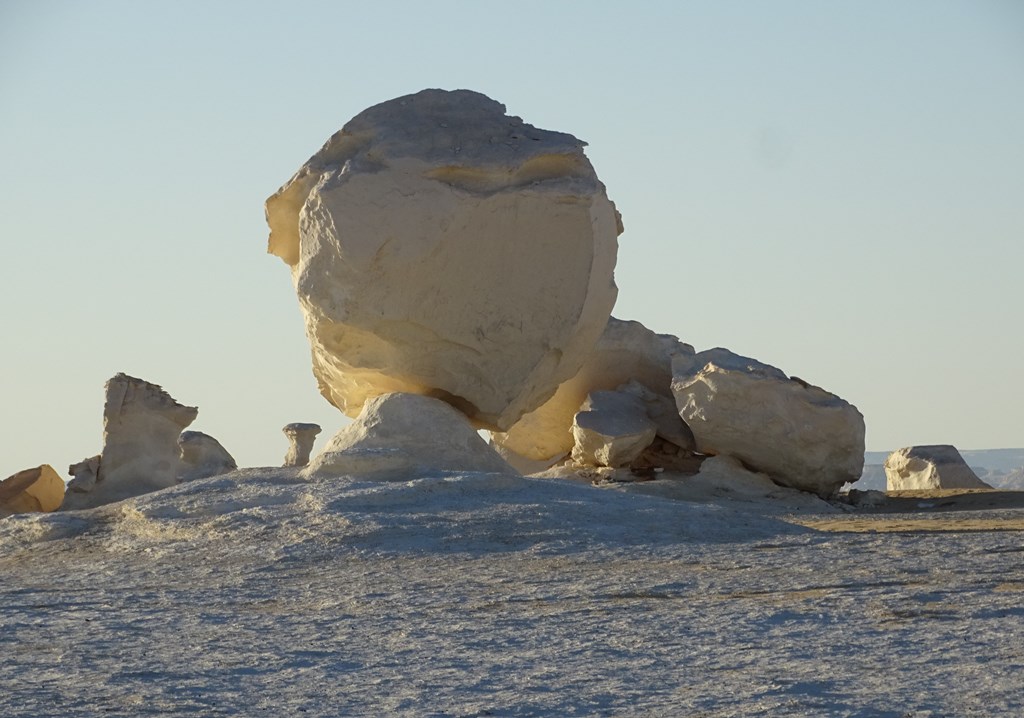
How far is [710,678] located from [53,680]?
2.58 m

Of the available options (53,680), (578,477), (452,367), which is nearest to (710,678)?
(53,680)

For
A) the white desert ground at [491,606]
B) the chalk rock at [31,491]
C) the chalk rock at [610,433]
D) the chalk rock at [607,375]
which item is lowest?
the white desert ground at [491,606]

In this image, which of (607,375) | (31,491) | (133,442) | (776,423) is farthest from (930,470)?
(31,491)

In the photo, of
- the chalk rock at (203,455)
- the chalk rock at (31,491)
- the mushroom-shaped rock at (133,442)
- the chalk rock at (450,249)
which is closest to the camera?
the chalk rock at (450,249)

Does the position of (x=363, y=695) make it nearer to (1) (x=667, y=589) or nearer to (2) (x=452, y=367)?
(1) (x=667, y=589)

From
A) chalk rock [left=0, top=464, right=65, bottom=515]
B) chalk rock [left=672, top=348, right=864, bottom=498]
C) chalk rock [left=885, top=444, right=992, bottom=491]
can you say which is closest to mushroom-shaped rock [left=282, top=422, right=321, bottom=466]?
chalk rock [left=0, top=464, right=65, bottom=515]

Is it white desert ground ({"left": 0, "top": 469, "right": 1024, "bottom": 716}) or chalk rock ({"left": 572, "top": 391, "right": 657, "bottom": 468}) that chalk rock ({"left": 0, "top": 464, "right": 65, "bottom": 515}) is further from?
white desert ground ({"left": 0, "top": 469, "right": 1024, "bottom": 716})

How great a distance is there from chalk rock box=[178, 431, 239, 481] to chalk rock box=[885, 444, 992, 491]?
929 cm

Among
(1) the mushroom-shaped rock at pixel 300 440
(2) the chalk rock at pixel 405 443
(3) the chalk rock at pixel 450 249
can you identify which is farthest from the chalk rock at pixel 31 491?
(2) the chalk rock at pixel 405 443

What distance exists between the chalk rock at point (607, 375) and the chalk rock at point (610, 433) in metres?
0.90

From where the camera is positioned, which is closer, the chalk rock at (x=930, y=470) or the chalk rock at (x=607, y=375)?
the chalk rock at (x=607, y=375)

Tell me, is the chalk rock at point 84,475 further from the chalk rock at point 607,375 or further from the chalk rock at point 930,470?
the chalk rock at point 930,470

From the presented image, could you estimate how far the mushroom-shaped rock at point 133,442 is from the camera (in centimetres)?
1709

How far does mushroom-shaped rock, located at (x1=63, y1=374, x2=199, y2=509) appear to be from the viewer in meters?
17.1
